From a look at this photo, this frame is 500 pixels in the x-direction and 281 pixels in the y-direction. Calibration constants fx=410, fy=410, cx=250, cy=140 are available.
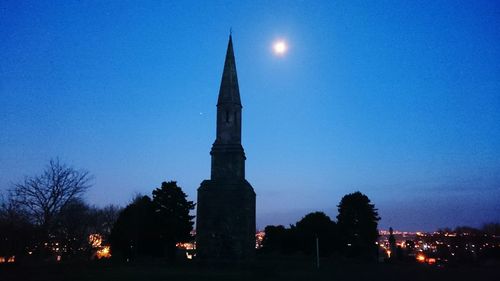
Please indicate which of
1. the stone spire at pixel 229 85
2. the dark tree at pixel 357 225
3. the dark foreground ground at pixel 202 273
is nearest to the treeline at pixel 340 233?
the dark tree at pixel 357 225

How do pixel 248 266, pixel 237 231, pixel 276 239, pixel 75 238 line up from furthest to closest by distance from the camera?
pixel 276 239, pixel 75 238, pixel 237 231, pixel 248 266

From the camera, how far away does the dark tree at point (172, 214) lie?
126 ft

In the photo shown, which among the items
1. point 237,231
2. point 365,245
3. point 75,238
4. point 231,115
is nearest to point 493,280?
point 237,231

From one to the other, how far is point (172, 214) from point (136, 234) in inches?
153

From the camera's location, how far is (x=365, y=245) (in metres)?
46.3

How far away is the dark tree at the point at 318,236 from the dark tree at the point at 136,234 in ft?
57.3

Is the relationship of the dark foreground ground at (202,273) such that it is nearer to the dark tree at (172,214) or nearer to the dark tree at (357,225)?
the dark tree at (172,214)

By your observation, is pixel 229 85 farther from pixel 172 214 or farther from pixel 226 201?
pixel 172 214

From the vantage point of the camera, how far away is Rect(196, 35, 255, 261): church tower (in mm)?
29688

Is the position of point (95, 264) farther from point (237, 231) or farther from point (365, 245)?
point (365, 245)

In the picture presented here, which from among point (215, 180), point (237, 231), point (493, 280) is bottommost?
point (493, 280)

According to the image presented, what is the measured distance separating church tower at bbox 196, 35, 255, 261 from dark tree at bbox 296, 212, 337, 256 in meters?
15.8

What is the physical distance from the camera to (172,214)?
129 feet

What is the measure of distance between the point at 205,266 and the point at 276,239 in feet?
81.0
